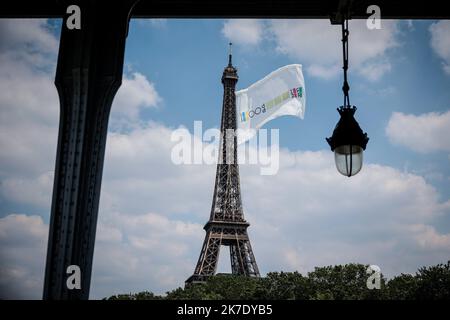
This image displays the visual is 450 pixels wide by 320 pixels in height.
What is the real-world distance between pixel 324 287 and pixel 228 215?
13220mm

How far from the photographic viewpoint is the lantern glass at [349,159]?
3.60m

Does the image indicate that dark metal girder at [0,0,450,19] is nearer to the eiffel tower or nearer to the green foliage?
the green foliage

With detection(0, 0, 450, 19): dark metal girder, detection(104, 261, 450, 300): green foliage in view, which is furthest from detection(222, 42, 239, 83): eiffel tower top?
detection(0, 0, 450, 19): dark metal girder

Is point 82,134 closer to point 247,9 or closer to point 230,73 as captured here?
point 247,9

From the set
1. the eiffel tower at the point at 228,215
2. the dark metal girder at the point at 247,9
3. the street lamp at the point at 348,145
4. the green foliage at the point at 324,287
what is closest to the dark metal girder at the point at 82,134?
the dark metal girder at the point at 247,9

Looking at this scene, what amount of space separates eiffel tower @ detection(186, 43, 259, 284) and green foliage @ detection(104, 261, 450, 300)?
292 cm

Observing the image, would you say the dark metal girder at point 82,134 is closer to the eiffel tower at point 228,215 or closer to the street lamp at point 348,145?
the street lamp at point 348,145

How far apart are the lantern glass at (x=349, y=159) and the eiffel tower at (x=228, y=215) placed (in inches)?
1447

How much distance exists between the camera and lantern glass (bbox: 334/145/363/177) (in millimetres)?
3596

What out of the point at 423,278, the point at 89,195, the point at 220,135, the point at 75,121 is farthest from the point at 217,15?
the point at 220,135

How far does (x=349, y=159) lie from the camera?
11.8ft

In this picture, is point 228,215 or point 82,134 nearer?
point 82,134

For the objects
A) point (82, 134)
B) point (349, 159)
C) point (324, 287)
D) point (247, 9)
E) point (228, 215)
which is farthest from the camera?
point (228, 215)

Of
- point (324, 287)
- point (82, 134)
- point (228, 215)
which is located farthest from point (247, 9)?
point (228, 215)
